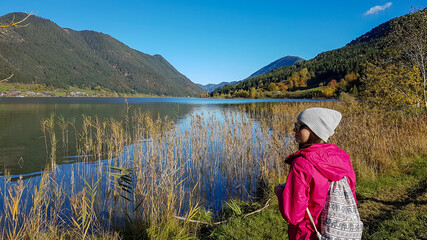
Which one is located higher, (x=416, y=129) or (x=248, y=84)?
(x=248, y=84)

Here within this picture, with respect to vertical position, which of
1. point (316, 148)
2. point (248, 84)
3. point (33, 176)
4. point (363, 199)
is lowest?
point (33, 176)

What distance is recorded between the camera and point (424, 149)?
8.23 meters

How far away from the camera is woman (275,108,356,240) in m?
1.71

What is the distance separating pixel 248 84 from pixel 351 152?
14253cm

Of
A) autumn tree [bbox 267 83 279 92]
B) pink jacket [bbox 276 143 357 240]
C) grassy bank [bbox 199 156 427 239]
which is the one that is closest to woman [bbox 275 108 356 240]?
pink jacket [bbox 276 143 357 240]

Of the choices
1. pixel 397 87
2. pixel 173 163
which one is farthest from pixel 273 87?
pixel 173 163

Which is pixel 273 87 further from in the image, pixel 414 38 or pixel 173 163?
pixel 173 163

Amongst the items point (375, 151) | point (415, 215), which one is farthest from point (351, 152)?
point (415, 215)

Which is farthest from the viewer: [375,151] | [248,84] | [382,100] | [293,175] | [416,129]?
[248,84]

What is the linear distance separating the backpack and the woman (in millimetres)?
55

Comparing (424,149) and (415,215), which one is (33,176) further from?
(424,149)

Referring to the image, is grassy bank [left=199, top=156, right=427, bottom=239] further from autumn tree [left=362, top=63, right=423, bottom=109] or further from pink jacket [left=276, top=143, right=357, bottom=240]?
autumn tree [left=362, top=63, right=423, bottom=109]

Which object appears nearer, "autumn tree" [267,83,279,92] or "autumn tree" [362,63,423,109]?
"autumn tree" [362,63,423,109]

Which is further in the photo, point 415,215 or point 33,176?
point 33,176
